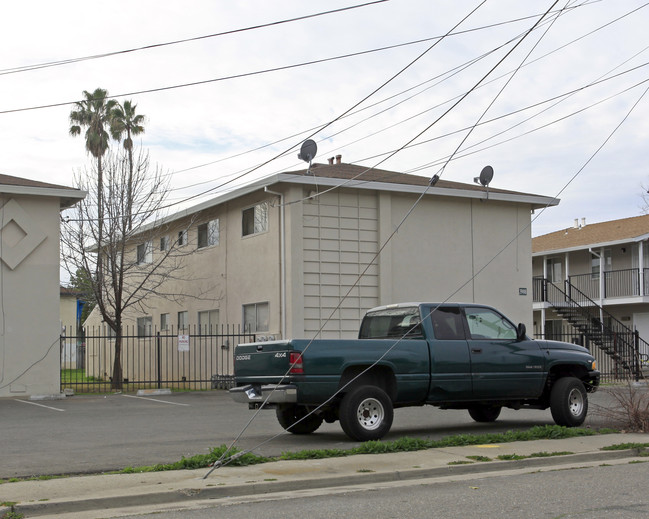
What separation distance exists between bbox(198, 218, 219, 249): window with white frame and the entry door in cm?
1554

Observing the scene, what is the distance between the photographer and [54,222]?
2162 cm

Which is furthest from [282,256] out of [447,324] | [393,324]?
[447,324]

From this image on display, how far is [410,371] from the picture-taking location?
12.2 meters

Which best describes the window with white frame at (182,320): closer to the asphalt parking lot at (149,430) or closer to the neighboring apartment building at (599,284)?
the asphalt parking lot at (149,430)

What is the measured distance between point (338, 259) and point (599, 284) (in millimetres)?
16827

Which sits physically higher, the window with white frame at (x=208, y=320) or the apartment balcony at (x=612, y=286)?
the apartment balcony at (x=612, y=286)

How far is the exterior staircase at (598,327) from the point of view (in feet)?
97.6

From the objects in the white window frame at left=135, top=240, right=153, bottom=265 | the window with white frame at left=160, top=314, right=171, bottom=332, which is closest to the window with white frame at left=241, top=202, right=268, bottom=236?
the white window frame at left=135, top=240, right=153, bottom=265

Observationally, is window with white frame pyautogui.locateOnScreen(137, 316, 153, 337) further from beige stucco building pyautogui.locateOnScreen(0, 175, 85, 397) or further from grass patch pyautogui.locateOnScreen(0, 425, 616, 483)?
grass patch pyautogui.locateOnScreen(0, 425, 616, 483)

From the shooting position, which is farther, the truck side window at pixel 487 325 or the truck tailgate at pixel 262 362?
the truck side window at pixel 487 325

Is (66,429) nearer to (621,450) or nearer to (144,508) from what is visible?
(144,508)

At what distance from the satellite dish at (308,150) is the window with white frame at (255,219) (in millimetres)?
1982

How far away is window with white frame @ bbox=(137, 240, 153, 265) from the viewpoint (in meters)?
29.2

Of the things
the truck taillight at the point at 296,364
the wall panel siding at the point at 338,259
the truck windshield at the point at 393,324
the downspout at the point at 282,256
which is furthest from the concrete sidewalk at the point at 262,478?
the wall panel siding at the point at 338,259
